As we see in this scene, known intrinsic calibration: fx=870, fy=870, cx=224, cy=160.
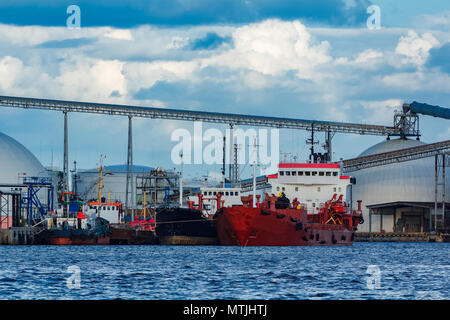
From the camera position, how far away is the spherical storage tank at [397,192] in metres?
151

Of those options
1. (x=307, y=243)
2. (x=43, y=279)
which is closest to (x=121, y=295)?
(x=43, y=279)

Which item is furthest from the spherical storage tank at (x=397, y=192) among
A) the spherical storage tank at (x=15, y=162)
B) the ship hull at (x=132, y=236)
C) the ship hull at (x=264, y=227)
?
the ship hull at (x=264, y=227)

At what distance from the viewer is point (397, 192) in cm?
15612

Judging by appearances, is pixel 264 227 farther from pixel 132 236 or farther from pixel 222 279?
pixel 222 279

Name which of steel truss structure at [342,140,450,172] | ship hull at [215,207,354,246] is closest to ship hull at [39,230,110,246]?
ship hull at [215,207,354,246]

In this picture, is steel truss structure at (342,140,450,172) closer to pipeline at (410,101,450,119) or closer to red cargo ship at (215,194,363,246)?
pipeline at (410,101,450,119)

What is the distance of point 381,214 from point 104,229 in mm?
61816

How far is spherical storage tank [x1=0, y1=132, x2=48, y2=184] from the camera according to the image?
151375 mm

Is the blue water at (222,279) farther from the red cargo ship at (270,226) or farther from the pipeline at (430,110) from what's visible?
the pipeline at (430,110)

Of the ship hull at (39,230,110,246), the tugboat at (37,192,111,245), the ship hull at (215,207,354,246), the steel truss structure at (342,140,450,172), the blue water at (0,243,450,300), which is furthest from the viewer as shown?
the steel truss structure at (342,140,450,172)

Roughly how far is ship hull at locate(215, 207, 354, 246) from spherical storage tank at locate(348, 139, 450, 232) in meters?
59.7

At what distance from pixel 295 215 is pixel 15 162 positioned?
76.3 metres

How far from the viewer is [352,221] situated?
358ft
